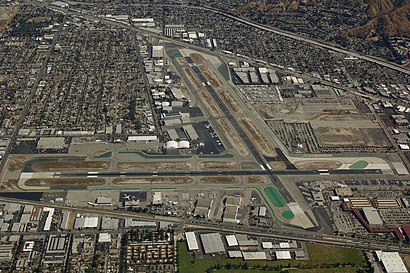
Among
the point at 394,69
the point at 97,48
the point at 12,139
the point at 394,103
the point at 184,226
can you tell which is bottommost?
the point at 184,226

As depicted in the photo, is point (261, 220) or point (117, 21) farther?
point (117, 21)

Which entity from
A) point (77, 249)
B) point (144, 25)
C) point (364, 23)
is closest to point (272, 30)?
point (364, 23)

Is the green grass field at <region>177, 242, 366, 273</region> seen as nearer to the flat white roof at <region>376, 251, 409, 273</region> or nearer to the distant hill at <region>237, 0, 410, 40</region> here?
the flat white roof at <region>376, 251, 409, 273</region>

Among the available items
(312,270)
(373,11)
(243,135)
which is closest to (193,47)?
(243,135)

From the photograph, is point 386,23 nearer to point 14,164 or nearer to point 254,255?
point 254,255

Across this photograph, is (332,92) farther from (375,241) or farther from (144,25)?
(144,25)

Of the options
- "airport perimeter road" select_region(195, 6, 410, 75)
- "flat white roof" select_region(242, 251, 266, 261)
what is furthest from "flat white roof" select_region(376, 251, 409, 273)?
"airport perimeter road" select_region(195, 6, 410, 75)
